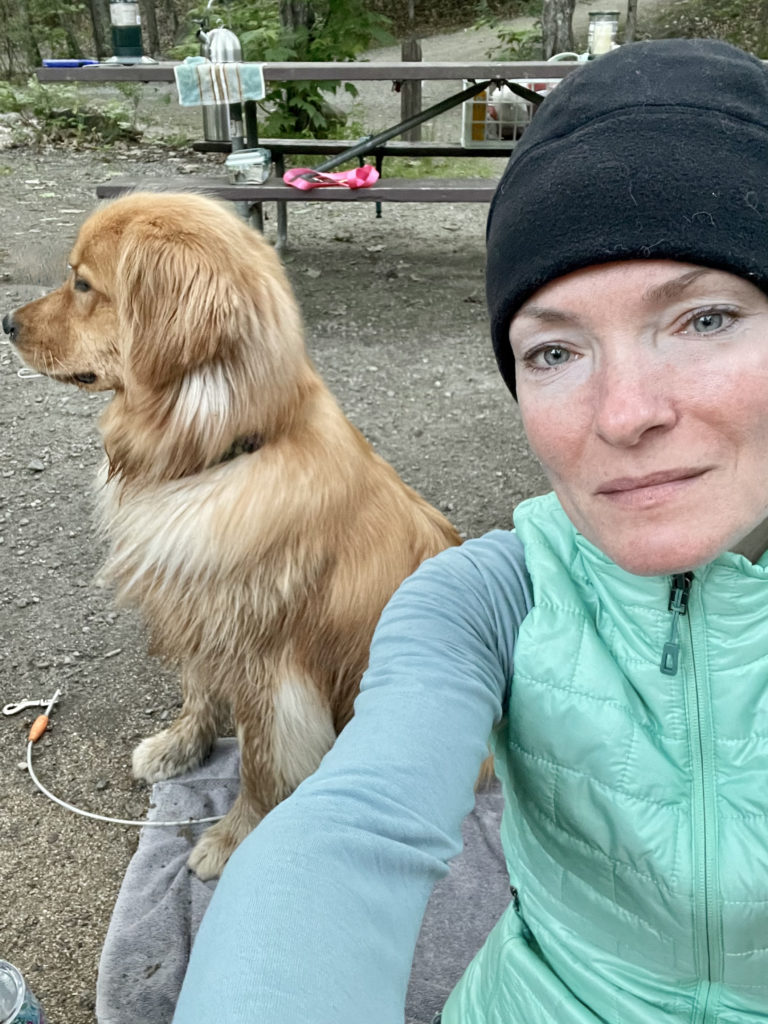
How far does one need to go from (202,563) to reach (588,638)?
1.34 m

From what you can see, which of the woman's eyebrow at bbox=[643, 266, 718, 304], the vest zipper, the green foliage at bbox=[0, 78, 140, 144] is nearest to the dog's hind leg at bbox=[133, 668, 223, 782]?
the vest zipper

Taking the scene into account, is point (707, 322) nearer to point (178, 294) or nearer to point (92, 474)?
point (178, 294)

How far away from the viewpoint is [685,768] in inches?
45.3

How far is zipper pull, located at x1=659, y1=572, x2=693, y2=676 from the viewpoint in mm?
1158

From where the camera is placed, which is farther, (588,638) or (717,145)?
(588,638)

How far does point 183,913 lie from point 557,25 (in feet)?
39.9

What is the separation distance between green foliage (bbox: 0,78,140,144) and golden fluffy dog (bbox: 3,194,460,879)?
33.0ft

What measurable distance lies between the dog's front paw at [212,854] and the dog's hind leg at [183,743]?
351 mm

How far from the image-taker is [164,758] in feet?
9.69

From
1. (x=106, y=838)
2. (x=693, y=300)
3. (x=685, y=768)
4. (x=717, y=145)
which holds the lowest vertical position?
(x=106, y=838)

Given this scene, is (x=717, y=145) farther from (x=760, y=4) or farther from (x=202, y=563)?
(x=760, y=4)

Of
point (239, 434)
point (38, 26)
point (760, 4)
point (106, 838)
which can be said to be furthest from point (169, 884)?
point (760, 4)

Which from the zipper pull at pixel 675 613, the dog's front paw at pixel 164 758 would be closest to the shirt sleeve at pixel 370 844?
the zipper pull at pixel 675 613

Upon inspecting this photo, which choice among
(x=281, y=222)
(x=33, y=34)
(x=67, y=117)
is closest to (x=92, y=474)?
(x=281, y=222)
